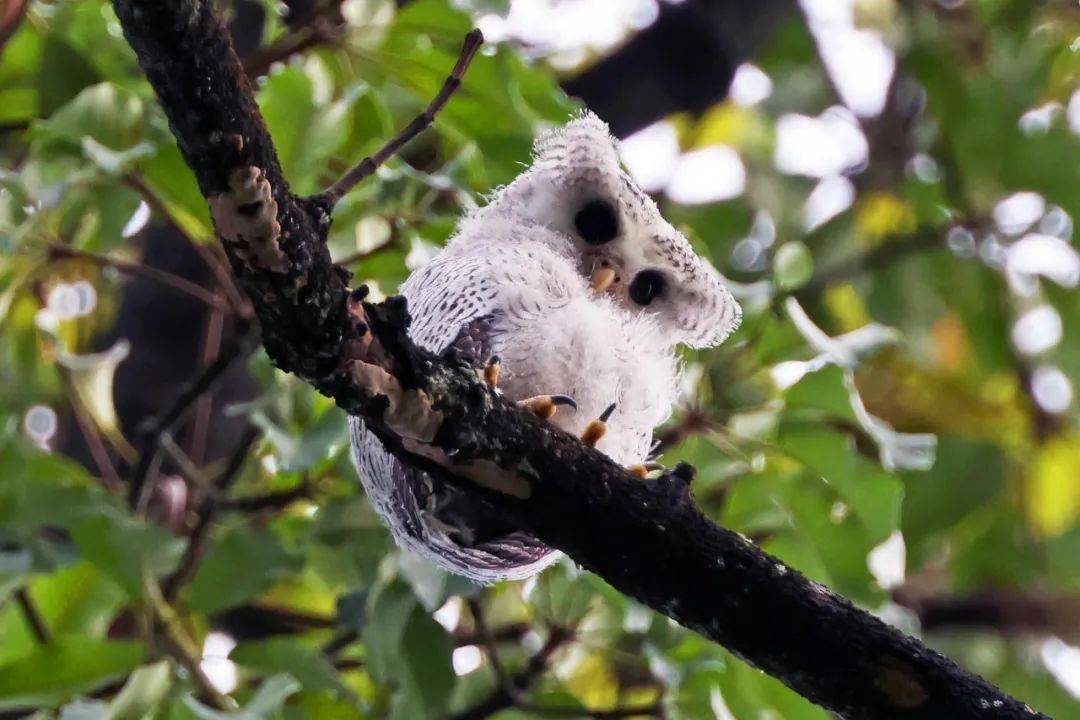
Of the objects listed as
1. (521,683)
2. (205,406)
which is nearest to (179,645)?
(521,683)

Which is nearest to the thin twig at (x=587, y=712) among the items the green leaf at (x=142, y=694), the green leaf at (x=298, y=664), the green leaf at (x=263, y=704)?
the green leaf at (x=298, y=664)

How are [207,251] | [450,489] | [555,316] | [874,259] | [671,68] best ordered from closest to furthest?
1. [450,489]
2. [555,316]
3. [207,251]
4. [671,68]
5. [874,259]

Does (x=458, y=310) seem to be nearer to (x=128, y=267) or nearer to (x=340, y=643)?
(x=128, y=267)

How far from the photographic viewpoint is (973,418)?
2.78 meters

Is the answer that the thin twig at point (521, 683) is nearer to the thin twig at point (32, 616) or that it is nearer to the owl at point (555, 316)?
the owl at point (555, 316)

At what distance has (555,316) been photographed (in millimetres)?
1134

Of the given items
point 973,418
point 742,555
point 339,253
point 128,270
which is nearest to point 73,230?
point 128,270

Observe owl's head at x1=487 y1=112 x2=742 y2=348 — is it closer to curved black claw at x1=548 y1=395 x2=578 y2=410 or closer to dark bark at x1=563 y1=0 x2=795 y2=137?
curved black claw at x1=548 y1=395 x2=578 y2=410

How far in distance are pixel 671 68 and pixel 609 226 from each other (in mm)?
1252

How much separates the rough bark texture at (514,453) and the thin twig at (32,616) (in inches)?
40.6

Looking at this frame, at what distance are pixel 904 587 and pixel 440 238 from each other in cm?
146

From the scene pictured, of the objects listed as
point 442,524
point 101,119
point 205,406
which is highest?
point 101,119

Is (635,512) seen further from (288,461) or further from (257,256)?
(288,461)

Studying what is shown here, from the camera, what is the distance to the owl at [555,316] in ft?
3.60
